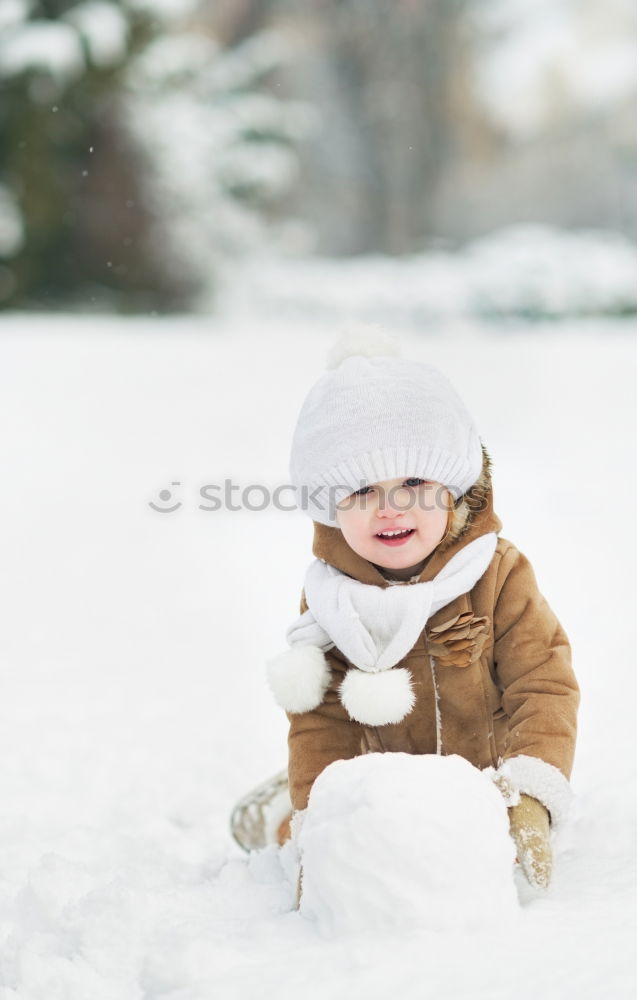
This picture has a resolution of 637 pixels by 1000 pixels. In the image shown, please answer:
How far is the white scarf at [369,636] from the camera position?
144 cm

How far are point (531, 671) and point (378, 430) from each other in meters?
0.43

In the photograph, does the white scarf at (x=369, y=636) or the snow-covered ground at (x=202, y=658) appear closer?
the snow-covered ground at (x=202, y=658)

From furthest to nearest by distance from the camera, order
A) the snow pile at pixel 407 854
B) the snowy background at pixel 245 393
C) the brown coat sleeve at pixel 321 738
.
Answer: the brown coat sleeve at pixel 321 738 < the snowy background at pixel 245 393 < the snow pile at pixel 407 854

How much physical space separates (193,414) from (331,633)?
552 cm

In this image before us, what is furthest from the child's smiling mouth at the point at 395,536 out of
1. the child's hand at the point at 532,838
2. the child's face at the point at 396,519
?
the child's hand at the point at 532,838

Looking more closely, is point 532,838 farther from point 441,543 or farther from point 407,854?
point 441,543

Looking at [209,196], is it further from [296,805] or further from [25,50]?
[296,805]

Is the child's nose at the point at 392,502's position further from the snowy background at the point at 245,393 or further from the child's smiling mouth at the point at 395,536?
the snowy background at the point at 245,393

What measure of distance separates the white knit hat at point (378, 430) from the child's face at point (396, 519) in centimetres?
2

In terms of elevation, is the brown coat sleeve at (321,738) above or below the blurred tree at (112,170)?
below

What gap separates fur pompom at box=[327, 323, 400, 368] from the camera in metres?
1.57

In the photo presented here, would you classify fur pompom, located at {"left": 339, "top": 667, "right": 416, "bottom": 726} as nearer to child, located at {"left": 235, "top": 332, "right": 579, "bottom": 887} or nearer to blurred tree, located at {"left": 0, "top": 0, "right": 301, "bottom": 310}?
child, located at {"left": 235, "top": 332, "right": 579, "bottom": 887}

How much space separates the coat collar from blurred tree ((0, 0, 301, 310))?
9109 mm

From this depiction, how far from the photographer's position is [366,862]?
1123mm
